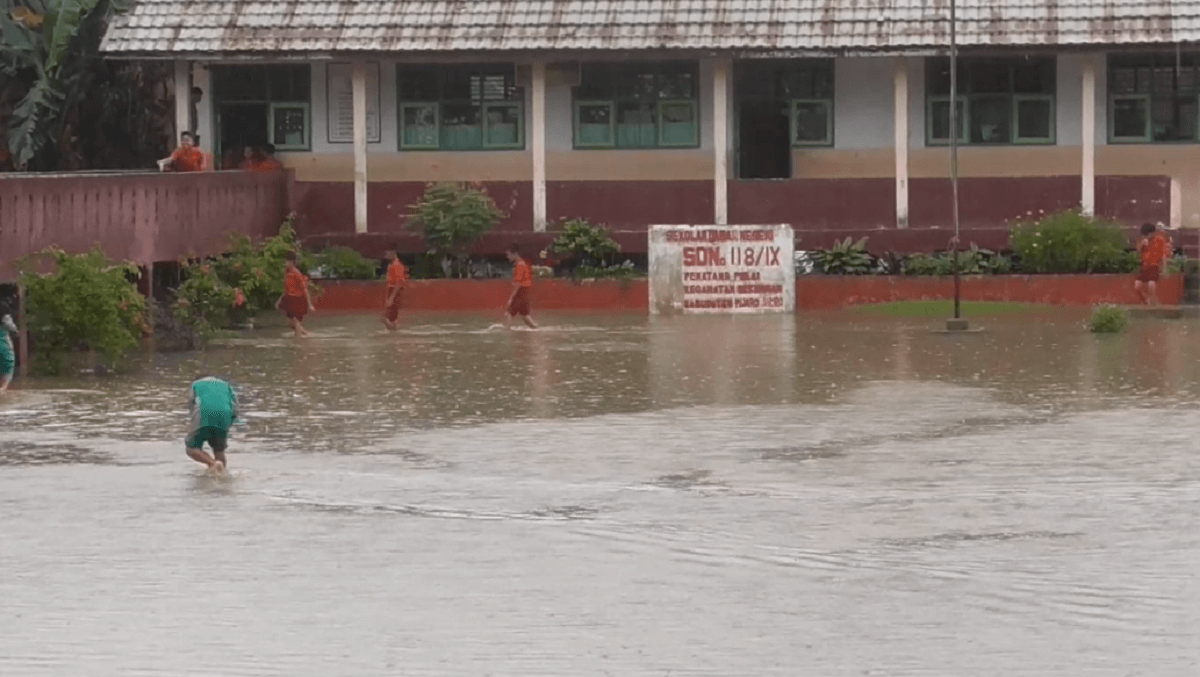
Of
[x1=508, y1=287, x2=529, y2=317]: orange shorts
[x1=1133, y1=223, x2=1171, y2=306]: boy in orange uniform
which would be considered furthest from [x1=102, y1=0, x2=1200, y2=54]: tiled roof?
[x1=508, y1=287, x2=529, y2=317]: orange shorts

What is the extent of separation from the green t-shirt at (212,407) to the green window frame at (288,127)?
18.8m

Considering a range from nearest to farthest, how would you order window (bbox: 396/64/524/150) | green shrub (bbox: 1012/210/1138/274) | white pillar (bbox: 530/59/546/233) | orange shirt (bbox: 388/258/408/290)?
orange shirt (bbox: 388/258/408/290)
green shrub (bbox: 1012/210/1138/274)
white pillar (bbox: 530/59/546/233)
window (bbox: 396/64/524/150)

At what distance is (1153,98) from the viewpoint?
3488 cm

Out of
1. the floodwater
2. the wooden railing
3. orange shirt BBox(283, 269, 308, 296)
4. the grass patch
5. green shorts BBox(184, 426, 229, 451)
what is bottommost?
the floodwater

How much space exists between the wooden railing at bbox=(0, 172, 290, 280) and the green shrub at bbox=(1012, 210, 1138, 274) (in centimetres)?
1014

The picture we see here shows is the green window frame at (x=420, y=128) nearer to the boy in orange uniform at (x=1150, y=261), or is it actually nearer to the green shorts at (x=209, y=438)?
the boy in orange uniform at (x=1150, y=261)

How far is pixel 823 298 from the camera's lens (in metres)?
32.5

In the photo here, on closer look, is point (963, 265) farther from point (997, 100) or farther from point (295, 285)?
point (295, 285)

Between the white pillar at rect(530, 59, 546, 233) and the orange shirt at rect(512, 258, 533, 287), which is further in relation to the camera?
the white pillar at rect(530, 59, 546, 233)

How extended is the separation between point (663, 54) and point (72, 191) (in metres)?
9.95

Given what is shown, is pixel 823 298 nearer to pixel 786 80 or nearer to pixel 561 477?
pixel 786 80

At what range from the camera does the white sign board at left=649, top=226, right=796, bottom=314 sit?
32.4m

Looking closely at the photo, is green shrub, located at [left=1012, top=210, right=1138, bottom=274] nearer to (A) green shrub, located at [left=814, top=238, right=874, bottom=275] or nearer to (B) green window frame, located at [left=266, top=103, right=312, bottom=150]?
(A) green shrub, located at [left=814, top=238, right=874, bottom=275]

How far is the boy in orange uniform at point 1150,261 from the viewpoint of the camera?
→ 31.1m
